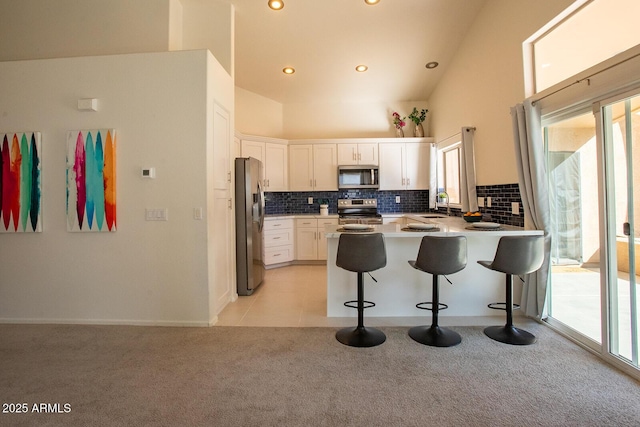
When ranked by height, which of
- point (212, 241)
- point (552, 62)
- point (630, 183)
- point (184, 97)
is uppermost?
point (552, 62)

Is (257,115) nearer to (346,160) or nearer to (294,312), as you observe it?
(346,160)

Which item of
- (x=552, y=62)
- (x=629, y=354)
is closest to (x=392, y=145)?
(x=552, y=62)

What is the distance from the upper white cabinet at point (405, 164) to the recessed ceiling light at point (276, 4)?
2.93m

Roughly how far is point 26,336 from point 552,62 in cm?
544

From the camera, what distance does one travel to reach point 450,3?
3.27 metres

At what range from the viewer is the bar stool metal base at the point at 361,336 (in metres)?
2.41

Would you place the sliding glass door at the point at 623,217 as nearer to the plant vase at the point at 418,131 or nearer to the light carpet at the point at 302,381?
the light carpet at the point at 302,381

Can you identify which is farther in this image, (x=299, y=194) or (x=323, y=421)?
(x=299, y=194)

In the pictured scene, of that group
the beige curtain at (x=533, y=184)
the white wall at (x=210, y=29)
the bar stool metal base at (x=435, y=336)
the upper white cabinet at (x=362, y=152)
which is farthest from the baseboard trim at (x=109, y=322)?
the upper white cabinet at (x=362, y=152)

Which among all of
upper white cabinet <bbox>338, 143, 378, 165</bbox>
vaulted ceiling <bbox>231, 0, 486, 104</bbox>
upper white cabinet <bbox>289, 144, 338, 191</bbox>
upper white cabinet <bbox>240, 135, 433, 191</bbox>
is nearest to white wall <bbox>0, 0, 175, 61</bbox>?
vaulted ceiling <bbox>231, 0, 486, 104</bbox>

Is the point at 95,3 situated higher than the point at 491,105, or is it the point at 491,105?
the point at 95,3

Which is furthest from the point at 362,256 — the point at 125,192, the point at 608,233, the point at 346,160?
the point at 346,160

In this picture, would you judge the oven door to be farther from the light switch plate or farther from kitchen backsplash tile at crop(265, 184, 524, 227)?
the light switch plate

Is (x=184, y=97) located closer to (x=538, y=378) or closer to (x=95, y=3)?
(x=95, y=3)
